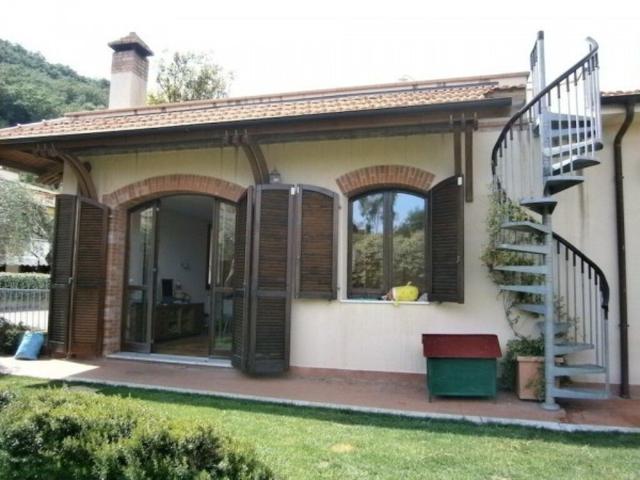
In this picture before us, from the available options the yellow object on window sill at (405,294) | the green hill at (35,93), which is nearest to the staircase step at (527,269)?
the yellow object on window sill at (405,294)

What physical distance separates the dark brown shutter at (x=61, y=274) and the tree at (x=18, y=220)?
4.71 meters

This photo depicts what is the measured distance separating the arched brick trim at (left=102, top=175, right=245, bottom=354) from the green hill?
80.4 ft

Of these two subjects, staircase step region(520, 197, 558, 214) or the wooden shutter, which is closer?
staircase step region(520, 197, 558, 214)

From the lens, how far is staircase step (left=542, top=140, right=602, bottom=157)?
543cm

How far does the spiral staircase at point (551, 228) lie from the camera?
17.9 ft

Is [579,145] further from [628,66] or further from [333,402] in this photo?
[333,402]

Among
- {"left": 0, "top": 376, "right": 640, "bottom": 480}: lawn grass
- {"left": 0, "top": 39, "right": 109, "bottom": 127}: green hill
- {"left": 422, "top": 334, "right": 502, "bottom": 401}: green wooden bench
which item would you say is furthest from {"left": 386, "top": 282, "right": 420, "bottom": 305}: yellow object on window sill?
{"left": 0, "top": 39, "right": 109, "bottom": 127}: green hill

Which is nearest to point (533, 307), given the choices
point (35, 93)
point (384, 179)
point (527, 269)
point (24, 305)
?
point (527, 269)

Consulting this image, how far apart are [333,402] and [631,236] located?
14.4 feet

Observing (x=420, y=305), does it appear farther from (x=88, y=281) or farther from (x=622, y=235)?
(x=88, y=281)

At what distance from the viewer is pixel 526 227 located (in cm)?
563

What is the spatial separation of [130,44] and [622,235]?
10.1m

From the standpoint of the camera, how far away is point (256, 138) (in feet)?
22.1

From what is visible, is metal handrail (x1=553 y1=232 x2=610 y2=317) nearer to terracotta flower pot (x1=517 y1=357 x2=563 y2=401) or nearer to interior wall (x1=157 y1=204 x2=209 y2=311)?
terracotta flower pot (x1=517 y1=357 x2=563 y2=401)
